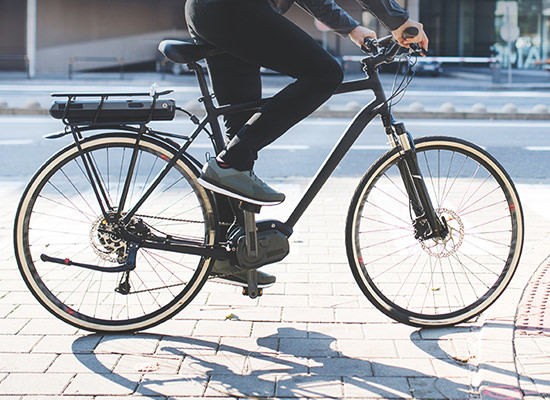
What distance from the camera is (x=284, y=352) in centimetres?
333

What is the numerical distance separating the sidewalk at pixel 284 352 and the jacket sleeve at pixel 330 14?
4.50 feet

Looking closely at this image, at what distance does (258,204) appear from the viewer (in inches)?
132

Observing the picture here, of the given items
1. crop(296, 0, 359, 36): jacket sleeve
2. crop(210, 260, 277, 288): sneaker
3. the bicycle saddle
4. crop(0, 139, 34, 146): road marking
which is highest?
crop(0, 139, 34, 146): road marking

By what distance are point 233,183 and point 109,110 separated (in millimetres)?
625

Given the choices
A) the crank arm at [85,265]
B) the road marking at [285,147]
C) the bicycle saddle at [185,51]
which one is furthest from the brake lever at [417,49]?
the road marking at [285,147]

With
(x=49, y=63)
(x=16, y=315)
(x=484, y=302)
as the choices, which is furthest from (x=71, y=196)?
(x=49, y=63)

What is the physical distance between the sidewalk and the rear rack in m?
0.98

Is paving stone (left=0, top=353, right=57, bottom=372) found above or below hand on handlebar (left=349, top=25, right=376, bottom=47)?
below

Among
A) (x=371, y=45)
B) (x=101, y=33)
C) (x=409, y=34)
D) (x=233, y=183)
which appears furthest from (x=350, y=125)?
(x=101, y=33)

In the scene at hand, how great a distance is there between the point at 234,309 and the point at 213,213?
66cm

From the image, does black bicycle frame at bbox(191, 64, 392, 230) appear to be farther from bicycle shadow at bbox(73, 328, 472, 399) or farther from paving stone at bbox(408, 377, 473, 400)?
paving stone at bbox(408, 377, 473, 400)

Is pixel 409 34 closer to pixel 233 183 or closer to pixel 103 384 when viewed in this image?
pixel 233 183

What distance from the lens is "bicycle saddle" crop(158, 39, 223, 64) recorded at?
10.7ft

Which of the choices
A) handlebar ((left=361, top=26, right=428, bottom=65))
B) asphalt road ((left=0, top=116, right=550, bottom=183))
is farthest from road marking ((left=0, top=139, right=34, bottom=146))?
handlebar ((left=361, top=26, right=428, bottom=65))
